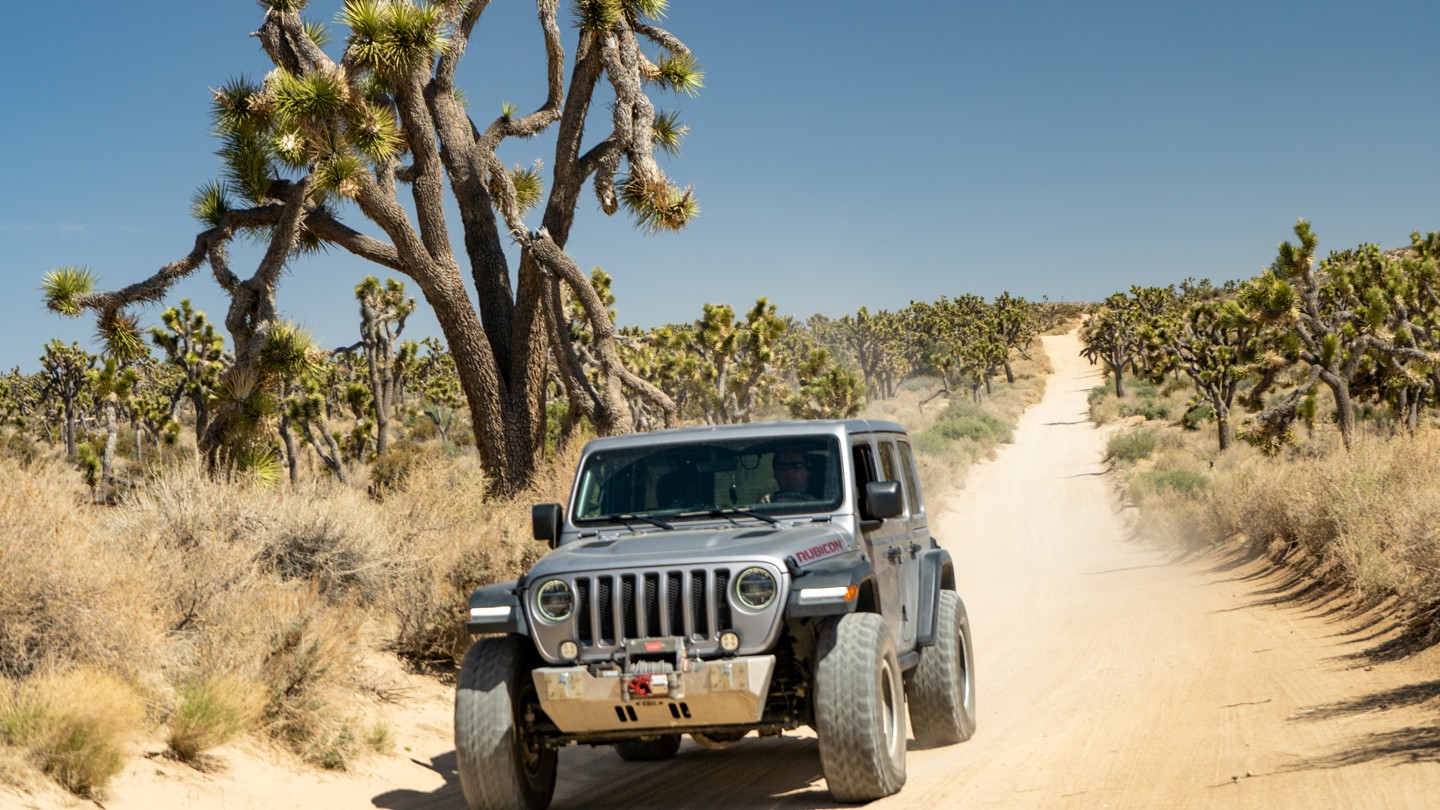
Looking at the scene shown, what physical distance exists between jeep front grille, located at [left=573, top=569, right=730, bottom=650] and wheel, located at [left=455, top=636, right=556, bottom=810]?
545mm

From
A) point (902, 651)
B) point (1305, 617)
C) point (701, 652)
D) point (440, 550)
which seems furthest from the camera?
point (1305, 617)

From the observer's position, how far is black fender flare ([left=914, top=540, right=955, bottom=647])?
827 cm

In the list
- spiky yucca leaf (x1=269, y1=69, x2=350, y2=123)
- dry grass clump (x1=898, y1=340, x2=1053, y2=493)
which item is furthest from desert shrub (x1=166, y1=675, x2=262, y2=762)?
dry grass clump (x1=898, y1=340, x2=1053, y2=493)

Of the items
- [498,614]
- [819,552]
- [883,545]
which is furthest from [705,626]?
[883,545]

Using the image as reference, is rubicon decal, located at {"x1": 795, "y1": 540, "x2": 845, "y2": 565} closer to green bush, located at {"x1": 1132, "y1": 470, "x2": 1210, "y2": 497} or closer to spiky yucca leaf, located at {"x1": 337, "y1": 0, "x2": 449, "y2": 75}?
spiky yucca leaf, located at {"x1": 337, "y1": 0, "x2": 449, "y2": 75}

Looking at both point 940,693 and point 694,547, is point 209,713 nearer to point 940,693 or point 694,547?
point 694,547

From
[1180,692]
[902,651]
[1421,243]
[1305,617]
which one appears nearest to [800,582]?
[902,651]

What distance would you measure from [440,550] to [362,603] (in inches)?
42.2

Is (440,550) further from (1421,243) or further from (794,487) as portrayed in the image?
(1421,243)

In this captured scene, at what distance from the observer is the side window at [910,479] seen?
9.03 m

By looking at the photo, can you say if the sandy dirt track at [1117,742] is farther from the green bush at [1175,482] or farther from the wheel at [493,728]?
the green bush at [1175,482]

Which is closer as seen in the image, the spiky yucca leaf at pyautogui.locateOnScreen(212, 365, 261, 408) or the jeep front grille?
the jeep front grille

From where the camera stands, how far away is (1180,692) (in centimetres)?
1020

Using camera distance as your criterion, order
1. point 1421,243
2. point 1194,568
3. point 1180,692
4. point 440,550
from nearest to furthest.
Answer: point 1180,692, point 440,550, point 1194,568, point 1421,243
